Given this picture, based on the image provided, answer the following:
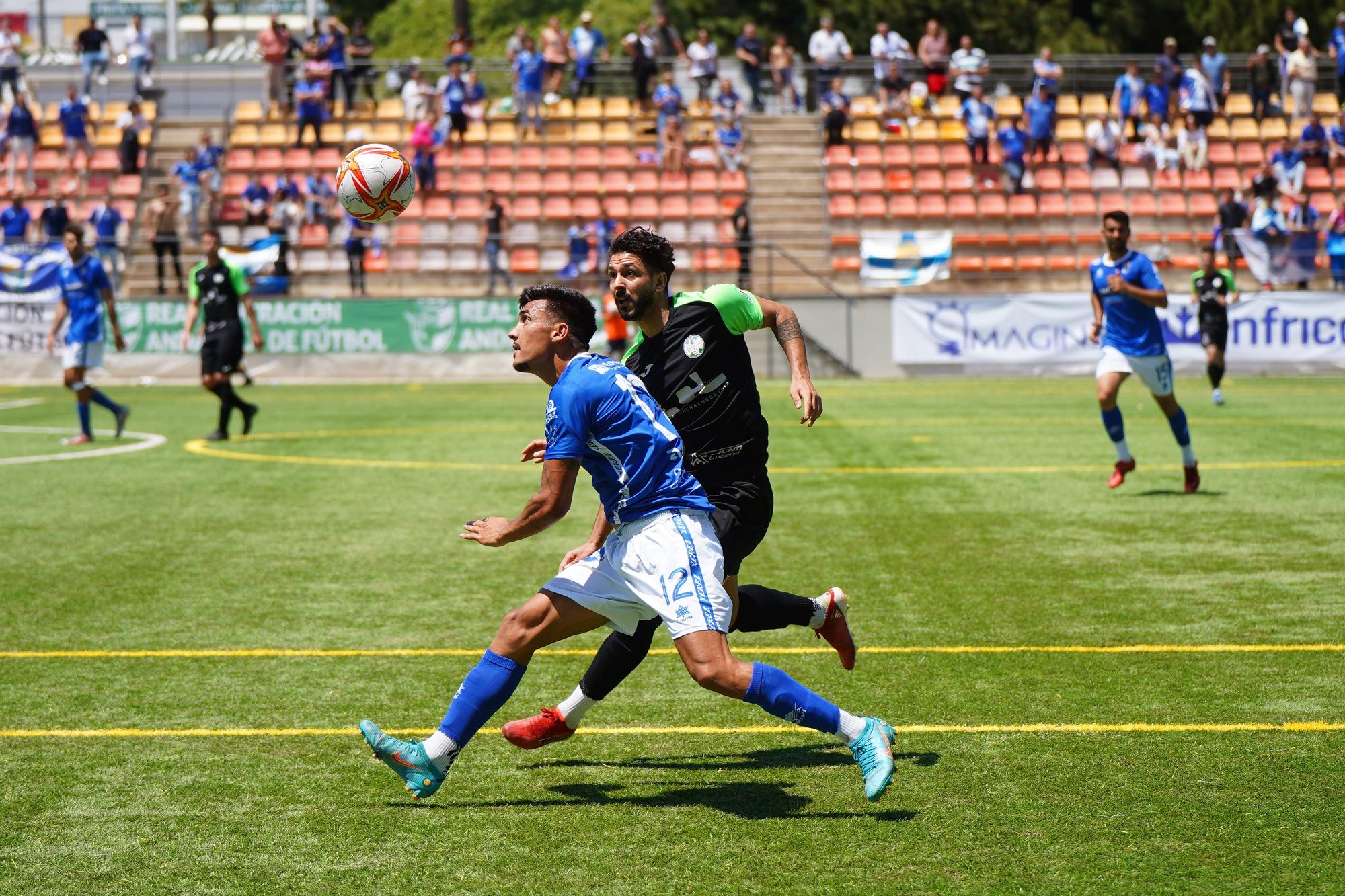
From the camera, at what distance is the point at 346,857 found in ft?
15.5

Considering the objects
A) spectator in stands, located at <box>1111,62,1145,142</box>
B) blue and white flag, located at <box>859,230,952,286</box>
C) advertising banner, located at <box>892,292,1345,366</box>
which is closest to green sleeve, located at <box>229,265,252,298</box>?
advertising banner, located at <box>892,292,1345,366</box>

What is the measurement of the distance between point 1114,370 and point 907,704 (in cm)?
729

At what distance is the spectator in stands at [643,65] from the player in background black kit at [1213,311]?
50.8ft

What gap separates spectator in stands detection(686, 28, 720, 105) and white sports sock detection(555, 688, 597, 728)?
31307mm

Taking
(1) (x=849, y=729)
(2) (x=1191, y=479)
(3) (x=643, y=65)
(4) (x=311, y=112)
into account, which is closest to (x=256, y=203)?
(4) (x=311, y=112)

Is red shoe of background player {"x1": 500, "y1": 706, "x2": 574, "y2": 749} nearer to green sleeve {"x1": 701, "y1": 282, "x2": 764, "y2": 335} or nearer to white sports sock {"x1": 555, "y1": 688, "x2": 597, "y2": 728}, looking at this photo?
white sports sock {"x1": 555, "y1": 688, "x2": 597, "y2": 728}

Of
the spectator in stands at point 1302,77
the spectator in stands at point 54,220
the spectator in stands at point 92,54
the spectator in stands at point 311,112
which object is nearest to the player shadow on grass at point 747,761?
the spectator in stands at point 54,220

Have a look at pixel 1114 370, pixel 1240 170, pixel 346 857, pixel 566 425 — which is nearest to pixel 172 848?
pixel 346 857

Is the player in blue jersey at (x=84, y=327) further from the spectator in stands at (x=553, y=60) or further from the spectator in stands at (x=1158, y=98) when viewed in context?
the spectator in stands at (x=1158, y=98)

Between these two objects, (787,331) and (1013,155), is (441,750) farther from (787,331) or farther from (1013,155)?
(1013,155)

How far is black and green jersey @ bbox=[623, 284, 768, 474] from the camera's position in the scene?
614 cm

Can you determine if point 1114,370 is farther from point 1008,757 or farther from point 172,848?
point 172,848

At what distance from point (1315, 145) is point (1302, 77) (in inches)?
98.8

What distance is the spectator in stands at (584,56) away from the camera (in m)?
36.4
